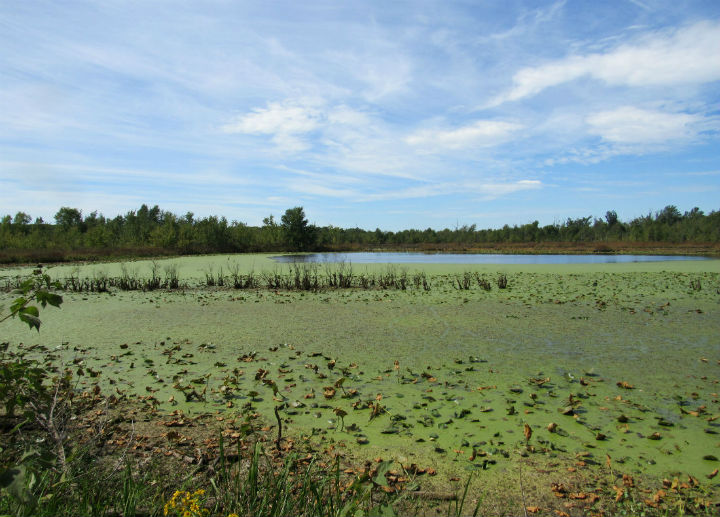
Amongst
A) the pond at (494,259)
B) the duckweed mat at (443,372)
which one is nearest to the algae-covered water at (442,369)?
the duckweed mat at (443,372)

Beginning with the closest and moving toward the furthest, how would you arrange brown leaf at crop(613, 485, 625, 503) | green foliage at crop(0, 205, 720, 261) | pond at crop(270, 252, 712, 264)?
brown leaf at crop(613, 485, 625, 503)
pond at crop(270, 252, 712, 264)
green foliage at crop(0, 205, 720, 261)

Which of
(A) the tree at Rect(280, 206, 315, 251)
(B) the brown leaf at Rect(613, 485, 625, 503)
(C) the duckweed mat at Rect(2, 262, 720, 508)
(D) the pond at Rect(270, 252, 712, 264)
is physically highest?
(A) the tree at Rect(280, 206, 315, 251)

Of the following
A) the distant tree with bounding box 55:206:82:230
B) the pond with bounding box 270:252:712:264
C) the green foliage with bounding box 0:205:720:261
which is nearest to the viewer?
the pond with bounding box 270:252:712:264

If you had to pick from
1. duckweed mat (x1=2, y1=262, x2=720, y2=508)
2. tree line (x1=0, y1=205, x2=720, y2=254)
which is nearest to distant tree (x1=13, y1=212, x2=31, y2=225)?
tree line (x1=0, y1=205, x2=720, y2=254)

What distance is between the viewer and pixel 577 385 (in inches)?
195

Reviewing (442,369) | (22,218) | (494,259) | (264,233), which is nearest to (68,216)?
(22,218)

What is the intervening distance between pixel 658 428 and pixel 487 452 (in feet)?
5.63

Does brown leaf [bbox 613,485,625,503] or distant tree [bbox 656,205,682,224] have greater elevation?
distant tree [bbox 656,205,682,224]

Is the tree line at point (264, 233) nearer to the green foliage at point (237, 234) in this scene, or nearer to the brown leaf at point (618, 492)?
the green foliage at point (237, 234)

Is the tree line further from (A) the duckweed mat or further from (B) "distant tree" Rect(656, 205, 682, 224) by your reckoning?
(A) the duckweed mat

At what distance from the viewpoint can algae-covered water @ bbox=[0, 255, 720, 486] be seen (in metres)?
3.64

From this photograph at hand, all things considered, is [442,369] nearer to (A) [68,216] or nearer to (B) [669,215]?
(A) [68,216]

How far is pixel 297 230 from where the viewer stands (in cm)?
6081

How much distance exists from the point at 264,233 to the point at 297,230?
5095 mm
